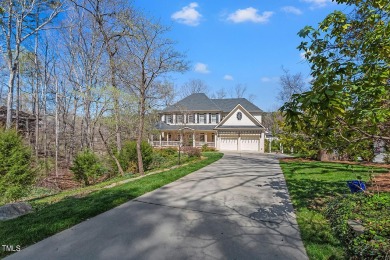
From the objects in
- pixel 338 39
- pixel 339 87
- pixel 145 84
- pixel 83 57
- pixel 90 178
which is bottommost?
pixel 90 178

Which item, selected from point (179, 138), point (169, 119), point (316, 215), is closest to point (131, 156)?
point (316, 215)

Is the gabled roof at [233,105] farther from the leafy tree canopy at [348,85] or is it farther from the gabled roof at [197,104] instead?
the leafy tree canopy at [348,85]

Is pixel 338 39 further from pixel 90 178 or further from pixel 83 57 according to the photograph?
pixel 83 57

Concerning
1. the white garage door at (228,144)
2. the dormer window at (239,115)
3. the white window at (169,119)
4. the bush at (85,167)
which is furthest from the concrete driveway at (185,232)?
the white window at (169,119)

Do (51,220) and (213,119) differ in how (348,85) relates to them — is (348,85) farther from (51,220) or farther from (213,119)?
(213,119)

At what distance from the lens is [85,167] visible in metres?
12.2

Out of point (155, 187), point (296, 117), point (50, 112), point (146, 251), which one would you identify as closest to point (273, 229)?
point (146, 251)

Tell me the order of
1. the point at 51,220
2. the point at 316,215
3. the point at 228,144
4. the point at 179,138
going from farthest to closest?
the point at 179,138, the point at 228,144, the point at 316,215, the point at 51,220

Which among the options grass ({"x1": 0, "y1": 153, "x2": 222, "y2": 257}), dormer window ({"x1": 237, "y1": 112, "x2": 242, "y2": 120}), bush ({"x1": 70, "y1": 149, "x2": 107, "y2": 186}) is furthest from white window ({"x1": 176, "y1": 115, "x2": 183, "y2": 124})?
grass ({"x1": 0, "y1": 153, "x2": 222, "y2": 257})

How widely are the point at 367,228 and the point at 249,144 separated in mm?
28788

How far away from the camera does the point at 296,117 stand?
2.61 m

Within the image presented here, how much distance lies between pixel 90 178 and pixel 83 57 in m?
A: 14.3

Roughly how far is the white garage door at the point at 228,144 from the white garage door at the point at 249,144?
1019mm

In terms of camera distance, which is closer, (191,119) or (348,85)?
(348,85)
